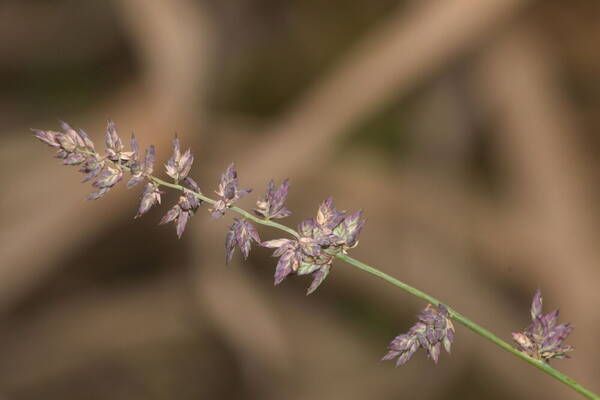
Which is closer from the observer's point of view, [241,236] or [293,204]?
[241,236]

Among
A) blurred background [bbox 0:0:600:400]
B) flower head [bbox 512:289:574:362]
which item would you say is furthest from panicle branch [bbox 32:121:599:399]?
blurred background [bbox 0:0:600:400]

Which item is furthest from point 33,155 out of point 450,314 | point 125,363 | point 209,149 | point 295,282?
point 450,314

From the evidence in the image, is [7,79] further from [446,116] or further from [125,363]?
[446,116]

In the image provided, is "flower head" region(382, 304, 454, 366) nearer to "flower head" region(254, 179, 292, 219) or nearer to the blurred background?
"flower head" region(254, 179, 292, 219)

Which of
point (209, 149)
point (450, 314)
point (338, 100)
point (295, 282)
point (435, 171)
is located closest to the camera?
point (450, 314)

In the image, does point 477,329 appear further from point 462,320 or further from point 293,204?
point 293,204

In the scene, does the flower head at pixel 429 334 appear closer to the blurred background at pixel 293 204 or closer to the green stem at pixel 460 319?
the green stem at pixel 460 319

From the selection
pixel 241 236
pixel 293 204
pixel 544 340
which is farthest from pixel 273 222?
pixel 293 204

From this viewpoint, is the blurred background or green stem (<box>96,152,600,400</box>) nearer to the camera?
green stem (<box>96,152,600,400</box>)
